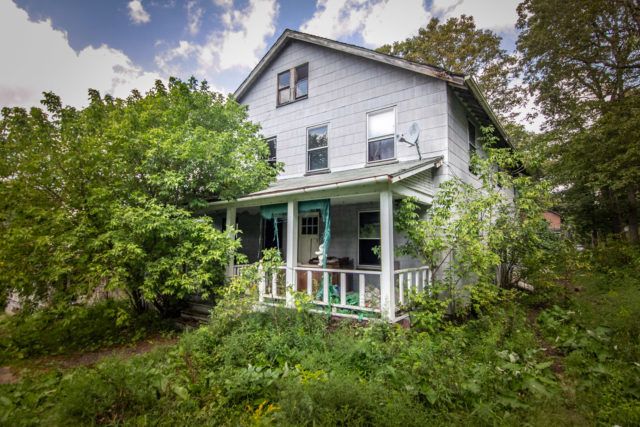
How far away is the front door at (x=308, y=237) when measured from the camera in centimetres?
883

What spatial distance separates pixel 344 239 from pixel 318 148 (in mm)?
3183

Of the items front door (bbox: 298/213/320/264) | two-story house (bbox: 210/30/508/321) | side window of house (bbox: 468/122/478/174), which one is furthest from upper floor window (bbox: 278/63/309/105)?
side window of house (bbox: 468/122/478/174)

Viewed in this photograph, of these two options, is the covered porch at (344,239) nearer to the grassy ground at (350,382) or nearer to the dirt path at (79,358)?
the grassy ground at (350,382)

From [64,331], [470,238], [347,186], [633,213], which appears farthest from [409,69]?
[633,213]

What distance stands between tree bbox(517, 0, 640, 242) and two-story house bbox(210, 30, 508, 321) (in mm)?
6532

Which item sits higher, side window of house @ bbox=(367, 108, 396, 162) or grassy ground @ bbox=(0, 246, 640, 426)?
side window of house @ bbox=(367, 108, 396, 162)

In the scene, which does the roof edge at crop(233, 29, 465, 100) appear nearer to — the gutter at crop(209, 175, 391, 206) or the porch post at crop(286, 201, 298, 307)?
the gutter at crop(209, 175, 391, 206)

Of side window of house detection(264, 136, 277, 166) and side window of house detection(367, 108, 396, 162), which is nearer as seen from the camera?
side window of house detection(367, 108, 396, 162)

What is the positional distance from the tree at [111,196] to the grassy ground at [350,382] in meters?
2.09

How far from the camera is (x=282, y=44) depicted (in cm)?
1055

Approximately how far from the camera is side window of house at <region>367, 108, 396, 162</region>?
799 centimetres

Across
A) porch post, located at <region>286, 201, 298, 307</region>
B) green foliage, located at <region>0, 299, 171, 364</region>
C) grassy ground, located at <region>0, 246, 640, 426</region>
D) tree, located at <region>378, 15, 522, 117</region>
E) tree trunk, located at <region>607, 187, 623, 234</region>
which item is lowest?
green foliage, located at <region>0, 299, 171, 364</region>

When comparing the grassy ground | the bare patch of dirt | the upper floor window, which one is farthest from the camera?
the upper floor window

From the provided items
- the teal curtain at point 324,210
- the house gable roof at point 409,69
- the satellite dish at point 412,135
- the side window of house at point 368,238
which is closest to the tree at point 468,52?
the house gable roof at point 409,69
